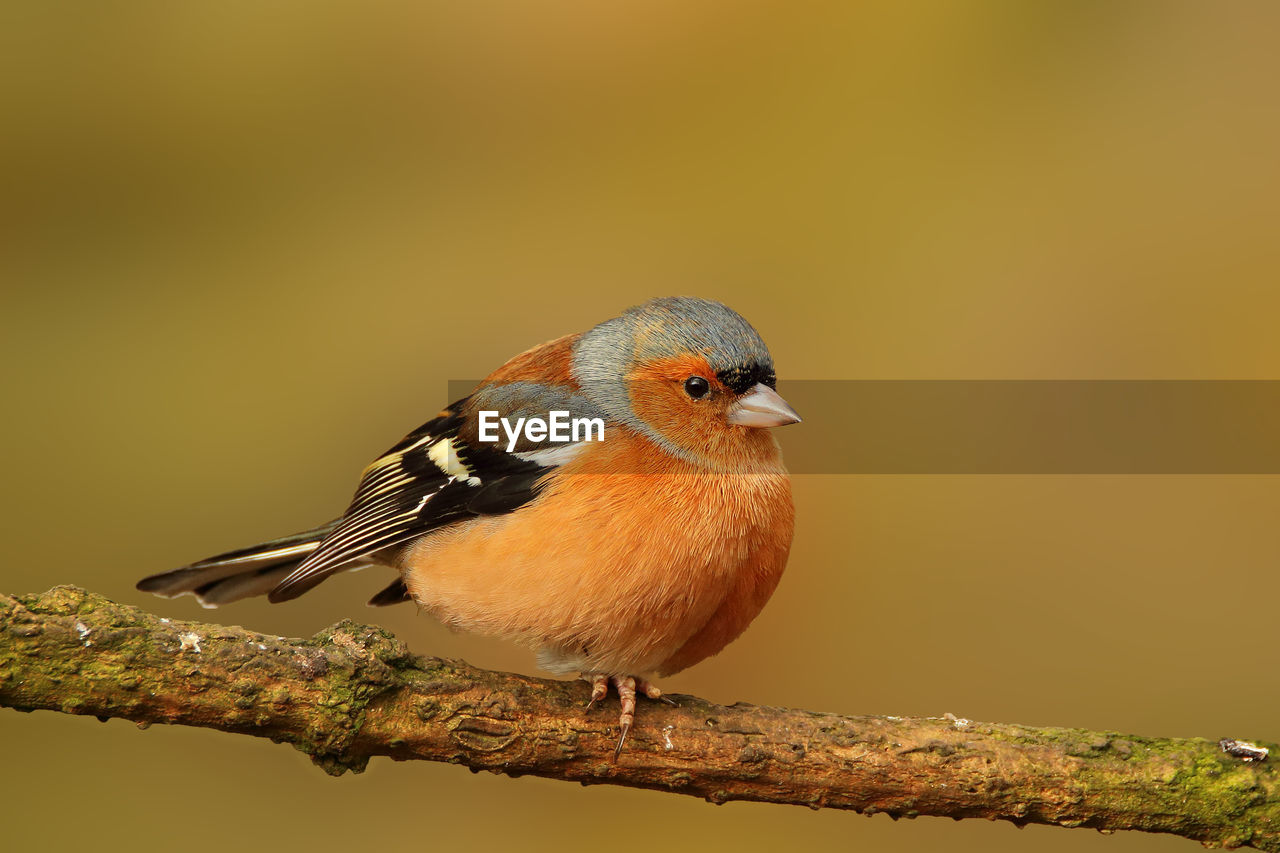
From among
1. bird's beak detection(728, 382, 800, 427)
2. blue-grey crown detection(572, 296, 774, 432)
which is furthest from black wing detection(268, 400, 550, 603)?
bird's beak detection(728, 382, 800, 427)

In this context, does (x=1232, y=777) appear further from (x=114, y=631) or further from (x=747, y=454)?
(x=114, y=631)

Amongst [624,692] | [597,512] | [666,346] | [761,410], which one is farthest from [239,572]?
[761,410]

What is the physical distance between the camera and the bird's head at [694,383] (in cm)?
421

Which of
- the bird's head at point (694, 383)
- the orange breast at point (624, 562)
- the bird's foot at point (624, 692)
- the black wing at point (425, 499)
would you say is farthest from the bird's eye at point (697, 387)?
the bird's foot at point (624, 692)

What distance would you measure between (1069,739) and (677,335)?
189 centimetres

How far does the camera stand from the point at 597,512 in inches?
155

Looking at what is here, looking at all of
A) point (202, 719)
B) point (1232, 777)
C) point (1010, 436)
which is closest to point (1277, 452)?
point (1010, 436)

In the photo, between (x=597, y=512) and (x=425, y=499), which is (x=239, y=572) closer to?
(x=425, y=499)

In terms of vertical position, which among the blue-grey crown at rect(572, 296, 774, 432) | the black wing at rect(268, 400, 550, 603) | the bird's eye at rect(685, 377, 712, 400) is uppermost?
the blue-grey crown at rect(572, 296, 774, 432)

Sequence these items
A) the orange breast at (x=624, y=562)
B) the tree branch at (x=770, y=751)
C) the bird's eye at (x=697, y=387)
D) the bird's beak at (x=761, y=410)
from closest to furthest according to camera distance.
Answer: the tree branch at (x=770, y=751), the orange breast at (x=624, y=562), the bird's beak at (x=761, y=410), the bird's eye at (x=697, y=387)

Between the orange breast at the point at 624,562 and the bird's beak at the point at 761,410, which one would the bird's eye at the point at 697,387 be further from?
the orange breast at the point at 624,562

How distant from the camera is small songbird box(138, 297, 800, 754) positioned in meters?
3.91

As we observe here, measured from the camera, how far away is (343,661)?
346 centimetres

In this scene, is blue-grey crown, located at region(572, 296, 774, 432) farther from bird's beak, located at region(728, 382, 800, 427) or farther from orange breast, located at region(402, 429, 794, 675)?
orange breast, located at region(402, 429, 794, 675)
